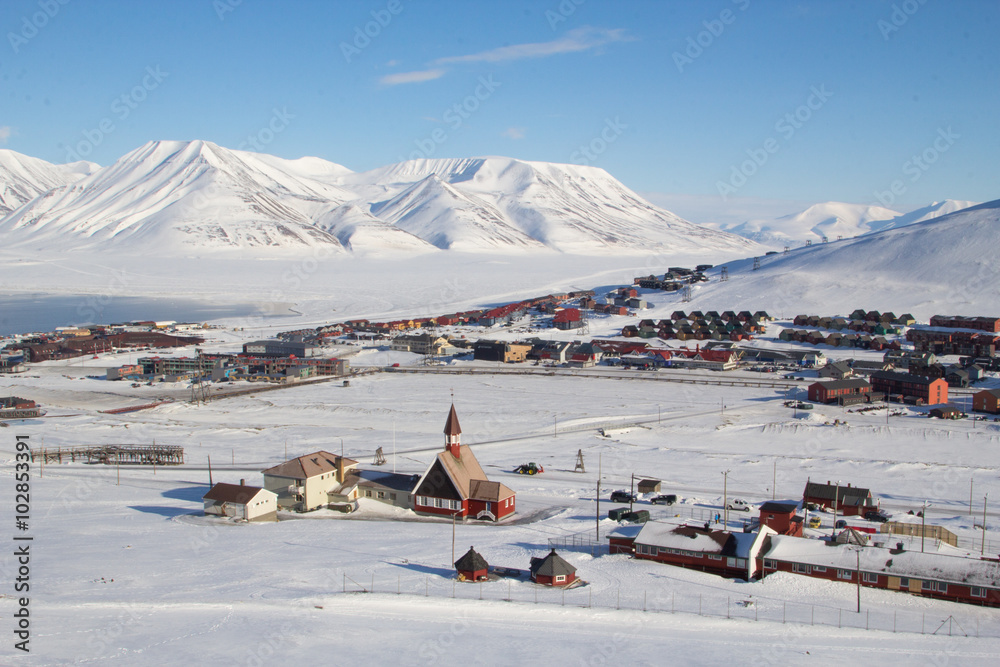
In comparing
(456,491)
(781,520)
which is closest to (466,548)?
(456,491)

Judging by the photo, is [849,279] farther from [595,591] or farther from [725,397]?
[595,591]

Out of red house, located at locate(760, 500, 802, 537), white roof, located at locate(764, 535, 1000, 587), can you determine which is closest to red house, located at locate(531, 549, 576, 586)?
white roof, located at locate(764, 535, 1000, 587)

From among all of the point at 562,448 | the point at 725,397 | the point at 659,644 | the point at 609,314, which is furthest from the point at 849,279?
the point at 659,644

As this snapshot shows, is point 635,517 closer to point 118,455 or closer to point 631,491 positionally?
point 631,491

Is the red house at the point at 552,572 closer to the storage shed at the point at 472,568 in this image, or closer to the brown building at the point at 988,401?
the storage shed at the point at 472,568

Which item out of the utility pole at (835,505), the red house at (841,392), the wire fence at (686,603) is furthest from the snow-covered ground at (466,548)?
the red house at (841,392)

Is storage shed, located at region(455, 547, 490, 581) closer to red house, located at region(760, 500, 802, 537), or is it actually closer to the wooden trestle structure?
red house, located at region(760, 500, 802, 537)
